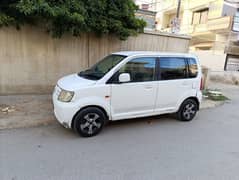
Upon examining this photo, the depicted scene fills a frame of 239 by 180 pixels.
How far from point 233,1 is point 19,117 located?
2106 centimetres

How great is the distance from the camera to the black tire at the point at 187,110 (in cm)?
521

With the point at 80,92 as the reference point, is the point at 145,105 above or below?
below

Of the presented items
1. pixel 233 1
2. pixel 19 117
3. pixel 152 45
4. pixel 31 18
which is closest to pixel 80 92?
pixel 19 117

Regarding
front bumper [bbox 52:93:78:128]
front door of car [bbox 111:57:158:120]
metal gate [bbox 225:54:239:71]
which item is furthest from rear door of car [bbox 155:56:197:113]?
metal gate [bbox 225:54:239:71]

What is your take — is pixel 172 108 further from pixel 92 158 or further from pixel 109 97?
pixel 92 158

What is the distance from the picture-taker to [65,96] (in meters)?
3.89

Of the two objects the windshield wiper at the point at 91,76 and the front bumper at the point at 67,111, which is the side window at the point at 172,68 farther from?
the front bumper at the point at 67,111

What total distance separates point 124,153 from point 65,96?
1633mm

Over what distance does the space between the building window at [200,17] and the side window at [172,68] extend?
722 inches

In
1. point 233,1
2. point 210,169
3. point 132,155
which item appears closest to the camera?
point 210,169

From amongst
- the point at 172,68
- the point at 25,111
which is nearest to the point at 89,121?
the point at 25,111

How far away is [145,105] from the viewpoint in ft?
15.1

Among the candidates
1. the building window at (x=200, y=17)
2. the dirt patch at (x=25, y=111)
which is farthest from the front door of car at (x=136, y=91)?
the building window at (x=200, y=17)

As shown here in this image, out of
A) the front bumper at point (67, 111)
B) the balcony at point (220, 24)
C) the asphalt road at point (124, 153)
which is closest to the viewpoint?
the asphalt road at point (124, 153)
